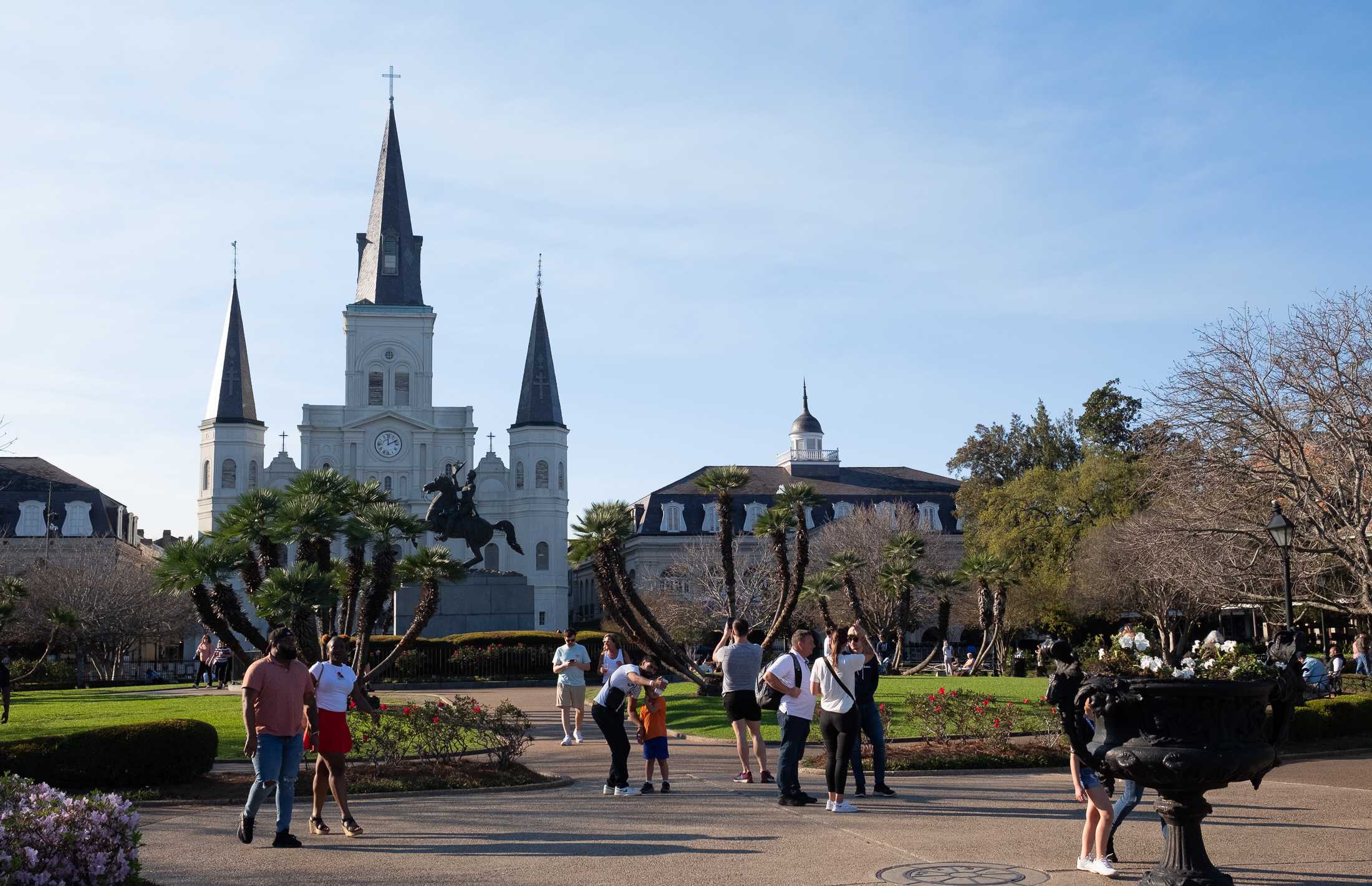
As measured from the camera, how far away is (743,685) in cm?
1378

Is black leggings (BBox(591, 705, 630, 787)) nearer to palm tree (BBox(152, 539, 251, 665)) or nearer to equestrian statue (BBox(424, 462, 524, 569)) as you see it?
palm tree (BBox(152, 539, 251, 665))

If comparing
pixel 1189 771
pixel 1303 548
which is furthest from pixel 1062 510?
pixel 1189 771

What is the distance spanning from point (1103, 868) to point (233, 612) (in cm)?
1535

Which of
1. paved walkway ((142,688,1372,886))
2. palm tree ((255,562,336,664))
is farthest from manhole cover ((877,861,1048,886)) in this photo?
palm tree ((255,562,336,664))

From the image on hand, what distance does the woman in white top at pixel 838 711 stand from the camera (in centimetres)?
1205

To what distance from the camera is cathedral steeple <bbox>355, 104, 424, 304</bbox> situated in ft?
312

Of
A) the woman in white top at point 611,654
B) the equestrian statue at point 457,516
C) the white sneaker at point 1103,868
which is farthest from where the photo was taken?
the equestrian statue at point 457,516

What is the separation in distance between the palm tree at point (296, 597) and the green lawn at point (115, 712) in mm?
1747

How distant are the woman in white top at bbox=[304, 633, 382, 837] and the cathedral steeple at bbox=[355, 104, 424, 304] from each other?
86.6 metres

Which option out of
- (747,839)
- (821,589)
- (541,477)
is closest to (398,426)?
(541,477)

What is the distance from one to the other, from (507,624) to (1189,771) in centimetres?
3481

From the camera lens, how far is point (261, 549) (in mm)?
22266

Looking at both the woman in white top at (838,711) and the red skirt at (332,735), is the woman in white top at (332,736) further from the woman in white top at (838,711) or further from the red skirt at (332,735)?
the woman in white top at (838,711)

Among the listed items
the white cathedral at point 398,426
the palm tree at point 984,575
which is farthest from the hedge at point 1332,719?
the white cathedral at point 398,426
